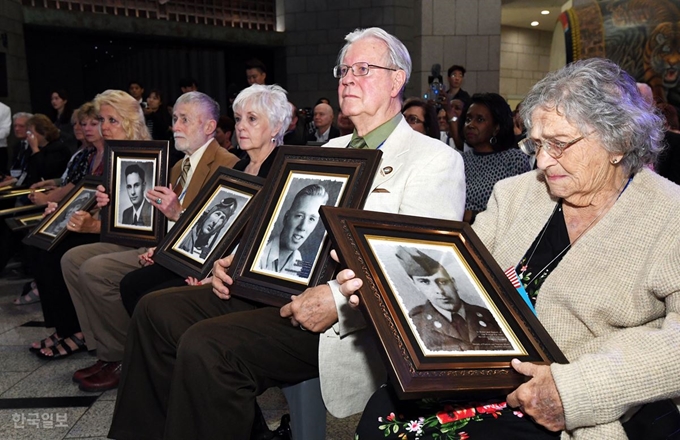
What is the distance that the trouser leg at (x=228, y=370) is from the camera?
1970mm

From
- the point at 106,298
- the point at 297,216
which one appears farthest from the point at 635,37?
the point at 106,298

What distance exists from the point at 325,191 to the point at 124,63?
11.6 metres

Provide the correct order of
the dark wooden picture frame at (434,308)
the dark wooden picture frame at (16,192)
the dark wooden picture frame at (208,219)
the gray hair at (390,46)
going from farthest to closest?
the dark wooden picture frame at (16,192) → the dark wooden picture frame at (208,219) → the gray hair at (390,46) → the dark wooden picture frame at (434,308)

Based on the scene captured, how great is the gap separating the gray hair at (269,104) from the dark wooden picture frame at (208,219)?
64 cm

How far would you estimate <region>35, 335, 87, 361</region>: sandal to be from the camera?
371 cm

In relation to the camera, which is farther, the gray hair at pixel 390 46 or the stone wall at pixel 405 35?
the stone wall at pixel 405 35

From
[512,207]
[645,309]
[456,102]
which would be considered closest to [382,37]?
[512,207]

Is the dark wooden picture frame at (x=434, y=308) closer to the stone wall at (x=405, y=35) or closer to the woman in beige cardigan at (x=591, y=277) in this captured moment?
the woman in beige cardigan at (x=591, y=277)

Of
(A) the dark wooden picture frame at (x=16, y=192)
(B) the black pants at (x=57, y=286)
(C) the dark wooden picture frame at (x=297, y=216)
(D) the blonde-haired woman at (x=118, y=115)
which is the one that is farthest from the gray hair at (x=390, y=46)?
(A) the dark wooden picture frame at (x=16, y=192)

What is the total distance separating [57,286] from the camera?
3730mm

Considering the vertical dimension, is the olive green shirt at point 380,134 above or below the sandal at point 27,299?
above

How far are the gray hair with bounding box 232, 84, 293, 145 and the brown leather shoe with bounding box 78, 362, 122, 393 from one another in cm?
144

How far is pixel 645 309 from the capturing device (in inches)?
60.1

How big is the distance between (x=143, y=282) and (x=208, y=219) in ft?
1.79
